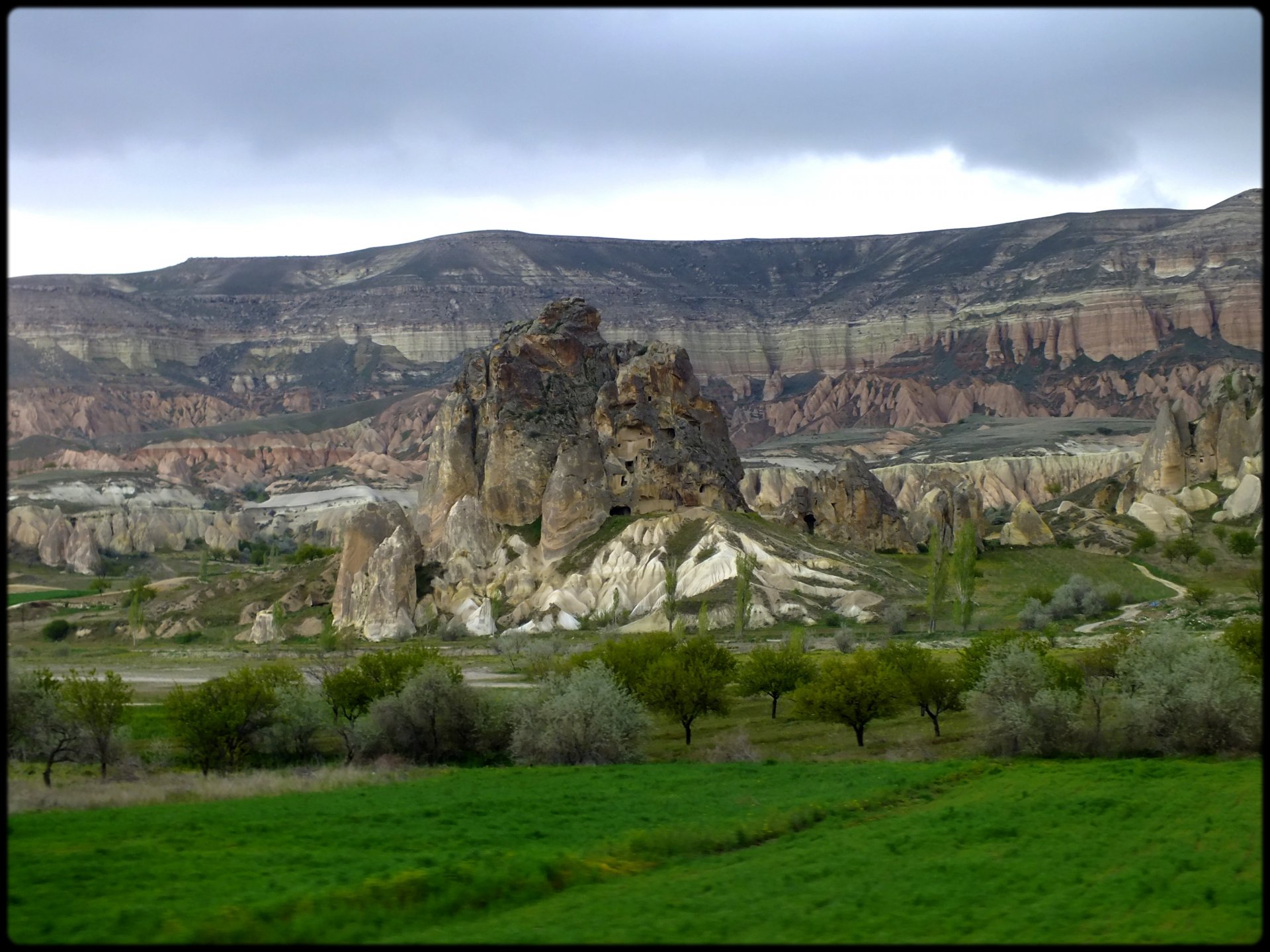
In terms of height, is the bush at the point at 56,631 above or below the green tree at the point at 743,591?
below

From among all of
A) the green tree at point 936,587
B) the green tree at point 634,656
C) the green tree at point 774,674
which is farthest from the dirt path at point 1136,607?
the green tree at point 634,656

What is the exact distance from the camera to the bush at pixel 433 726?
45125mm

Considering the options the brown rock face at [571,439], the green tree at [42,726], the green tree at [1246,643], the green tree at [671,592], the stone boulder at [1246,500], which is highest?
the brown rock face at [571,439]

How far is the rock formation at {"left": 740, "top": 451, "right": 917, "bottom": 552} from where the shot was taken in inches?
4592

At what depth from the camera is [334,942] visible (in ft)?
58.0

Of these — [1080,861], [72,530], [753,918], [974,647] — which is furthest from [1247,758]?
[72,530]

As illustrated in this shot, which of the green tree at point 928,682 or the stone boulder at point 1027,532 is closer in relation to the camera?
the green tree at point 928,682

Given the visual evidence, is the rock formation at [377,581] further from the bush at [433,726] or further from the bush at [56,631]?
the bush at [433,726]

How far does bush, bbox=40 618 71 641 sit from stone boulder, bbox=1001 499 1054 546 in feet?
266

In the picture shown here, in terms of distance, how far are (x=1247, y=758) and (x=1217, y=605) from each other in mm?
46558

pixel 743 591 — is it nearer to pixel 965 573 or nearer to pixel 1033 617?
pixel 965 573

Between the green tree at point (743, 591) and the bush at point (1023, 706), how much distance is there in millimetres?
37021

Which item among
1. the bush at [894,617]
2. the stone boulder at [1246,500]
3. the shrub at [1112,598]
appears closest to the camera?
the bush at [894,617]

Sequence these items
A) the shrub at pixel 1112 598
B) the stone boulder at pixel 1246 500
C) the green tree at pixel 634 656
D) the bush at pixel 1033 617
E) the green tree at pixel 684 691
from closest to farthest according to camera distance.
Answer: the green tree at pixel 684 691, the green tree at pixel 634 656, the bush at pixel 1033 617, the shrub at pixel 1112 598, the stone boulder at pixel 1246 500
